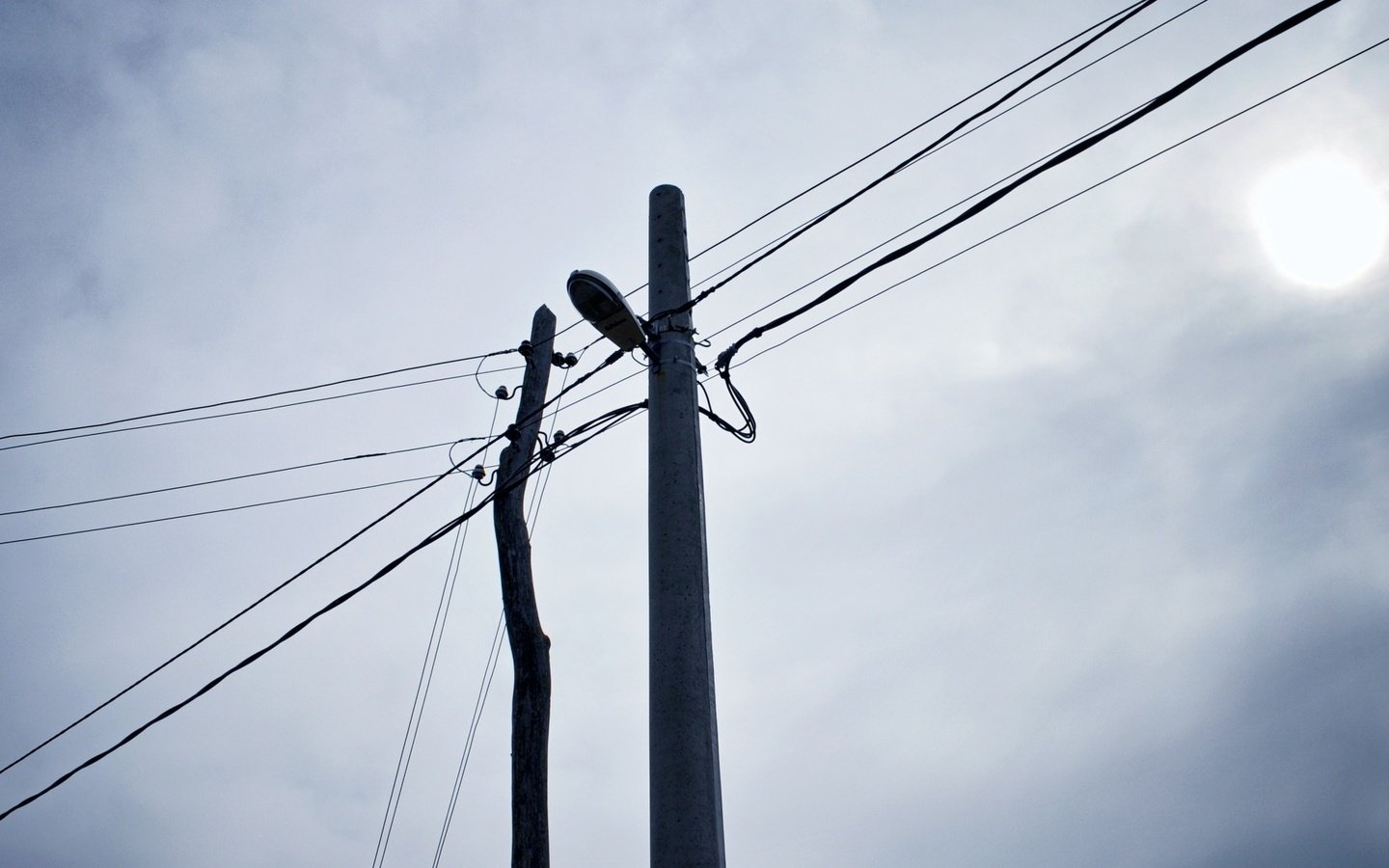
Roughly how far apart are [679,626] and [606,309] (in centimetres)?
192

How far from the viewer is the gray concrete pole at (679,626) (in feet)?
11.7

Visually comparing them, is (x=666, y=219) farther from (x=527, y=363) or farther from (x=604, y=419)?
(x=527, y=363)

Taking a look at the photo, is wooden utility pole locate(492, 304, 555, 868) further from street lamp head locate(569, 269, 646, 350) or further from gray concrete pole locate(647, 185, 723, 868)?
gray concrete pole locate(647, 185, 723, 868)

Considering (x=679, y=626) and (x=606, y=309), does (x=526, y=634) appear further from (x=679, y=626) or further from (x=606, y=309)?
(x=679, y=626)

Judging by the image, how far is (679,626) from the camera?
12.9 ft

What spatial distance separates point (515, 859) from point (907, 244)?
184 inches

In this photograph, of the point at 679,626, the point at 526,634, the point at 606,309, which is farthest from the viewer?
the point at 526,634

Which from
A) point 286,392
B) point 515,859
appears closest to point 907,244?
point 515,859

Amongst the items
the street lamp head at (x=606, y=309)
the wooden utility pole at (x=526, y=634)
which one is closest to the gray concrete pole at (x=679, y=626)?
the street lamp head at (x=606, y=309)

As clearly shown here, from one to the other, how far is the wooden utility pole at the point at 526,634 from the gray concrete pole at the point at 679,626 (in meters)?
3.36

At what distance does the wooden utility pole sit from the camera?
6.76 metres

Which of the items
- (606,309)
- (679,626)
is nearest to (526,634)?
(606,309)

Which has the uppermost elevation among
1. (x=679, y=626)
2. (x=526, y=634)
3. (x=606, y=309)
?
(x=606, y=309)

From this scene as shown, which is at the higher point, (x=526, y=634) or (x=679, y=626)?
(x=526, y=634)
